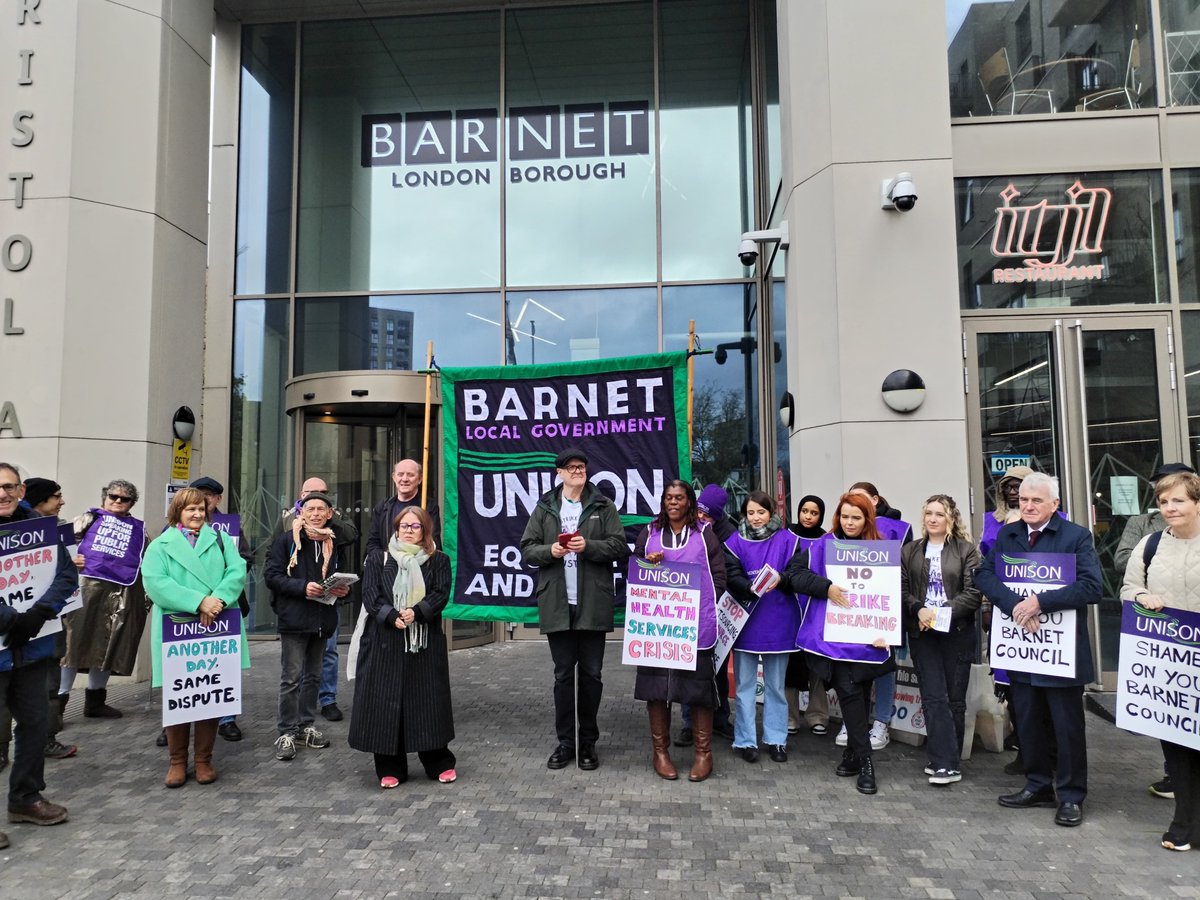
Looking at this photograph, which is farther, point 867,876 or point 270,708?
point 270,708

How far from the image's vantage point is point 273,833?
4164mm

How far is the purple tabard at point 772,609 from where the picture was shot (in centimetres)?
520

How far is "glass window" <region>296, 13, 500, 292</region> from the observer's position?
10.5 meters

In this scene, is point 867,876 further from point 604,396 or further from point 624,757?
point 604,396

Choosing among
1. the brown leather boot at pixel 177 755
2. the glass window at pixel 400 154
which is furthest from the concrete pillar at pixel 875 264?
the brown leather boot at pixel 177 755

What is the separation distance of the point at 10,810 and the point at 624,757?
3.50m

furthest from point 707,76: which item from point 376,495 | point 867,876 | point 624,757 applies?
point 867,876

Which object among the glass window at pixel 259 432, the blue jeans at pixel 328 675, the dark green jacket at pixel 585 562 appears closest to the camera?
the dark green jacket at pixel 585 562

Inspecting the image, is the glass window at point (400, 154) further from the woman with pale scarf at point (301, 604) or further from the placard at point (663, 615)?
the placard at point (663, 615)

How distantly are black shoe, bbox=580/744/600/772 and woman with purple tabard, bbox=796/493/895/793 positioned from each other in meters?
1.52

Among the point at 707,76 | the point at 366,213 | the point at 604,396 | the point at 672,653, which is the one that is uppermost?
the point at 707,76

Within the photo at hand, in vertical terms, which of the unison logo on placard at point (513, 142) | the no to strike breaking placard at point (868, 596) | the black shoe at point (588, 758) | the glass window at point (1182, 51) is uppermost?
the unison logo on placard at point (513, 142)

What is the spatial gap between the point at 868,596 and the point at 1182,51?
669 cm

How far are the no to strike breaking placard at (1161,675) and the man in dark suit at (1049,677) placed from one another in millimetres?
186
